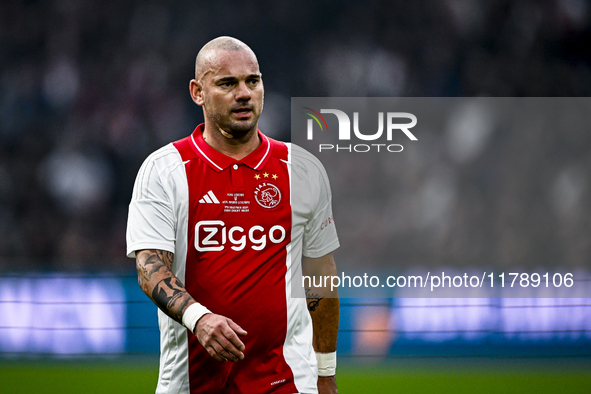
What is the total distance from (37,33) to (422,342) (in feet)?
16.5

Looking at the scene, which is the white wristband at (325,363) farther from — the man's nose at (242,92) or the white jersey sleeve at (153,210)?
the man's nose at (242,92)

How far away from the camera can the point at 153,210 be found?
7.09ft

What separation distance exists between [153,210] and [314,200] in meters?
0.64

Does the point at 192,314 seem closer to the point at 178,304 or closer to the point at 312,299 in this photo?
the point at 178,304

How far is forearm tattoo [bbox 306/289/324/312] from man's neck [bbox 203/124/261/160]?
653 millimetres

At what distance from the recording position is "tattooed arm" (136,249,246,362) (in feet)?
5.88

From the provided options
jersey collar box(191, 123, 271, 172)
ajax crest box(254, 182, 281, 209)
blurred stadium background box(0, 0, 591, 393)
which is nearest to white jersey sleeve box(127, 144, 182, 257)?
jersey collar box(191, 123, 271, 172)

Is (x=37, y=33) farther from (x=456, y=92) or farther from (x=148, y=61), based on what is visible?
(x=456, y=92)

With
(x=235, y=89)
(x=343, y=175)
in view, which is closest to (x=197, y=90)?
(x=235, y=89)

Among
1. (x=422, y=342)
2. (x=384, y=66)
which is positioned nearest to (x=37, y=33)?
(x=384, y=66)

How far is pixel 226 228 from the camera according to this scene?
2.24m

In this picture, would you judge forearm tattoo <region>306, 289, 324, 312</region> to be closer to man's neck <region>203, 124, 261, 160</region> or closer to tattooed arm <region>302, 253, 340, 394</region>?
tattooed arm <region>302, 253, 340, 394</region>

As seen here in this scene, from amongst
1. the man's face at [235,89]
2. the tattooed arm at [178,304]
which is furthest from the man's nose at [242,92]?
the tattooed arm at [178,304]

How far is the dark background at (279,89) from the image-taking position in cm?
588
